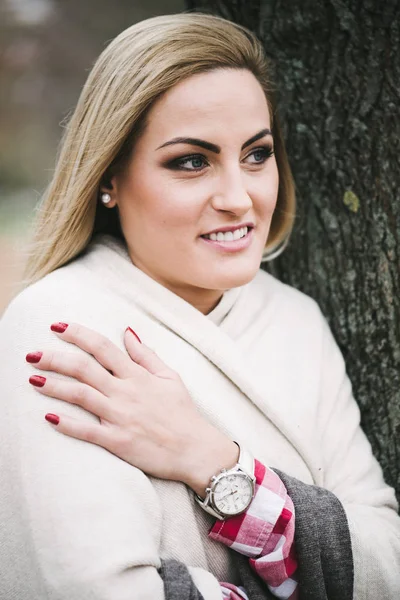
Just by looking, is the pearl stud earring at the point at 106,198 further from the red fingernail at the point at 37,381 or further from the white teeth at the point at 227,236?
the red fingernail at the point at 37,381

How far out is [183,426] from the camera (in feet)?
5.50

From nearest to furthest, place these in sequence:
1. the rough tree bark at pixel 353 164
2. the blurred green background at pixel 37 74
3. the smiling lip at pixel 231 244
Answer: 1. the smiling lip at pixel 231 244
2. the rough tree bark at pixel 353 164
3. the blurred green background at pixel 37 74

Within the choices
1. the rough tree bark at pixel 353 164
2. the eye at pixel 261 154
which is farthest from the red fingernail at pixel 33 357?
the rough tree bark at pixel 353 164

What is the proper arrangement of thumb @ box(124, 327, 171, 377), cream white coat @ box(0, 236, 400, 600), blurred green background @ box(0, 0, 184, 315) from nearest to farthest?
cream white coat @ box(0, 236, 400, 600), thumb @ box(124, 327, 171, 377), blurred green background @ box(0, 0, 184, 315)

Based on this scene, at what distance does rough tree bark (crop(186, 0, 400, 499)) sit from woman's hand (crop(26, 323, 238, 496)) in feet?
2.46

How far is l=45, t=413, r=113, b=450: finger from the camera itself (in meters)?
1.57

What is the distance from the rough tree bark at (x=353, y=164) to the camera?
218 centimetres

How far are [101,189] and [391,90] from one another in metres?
0.95

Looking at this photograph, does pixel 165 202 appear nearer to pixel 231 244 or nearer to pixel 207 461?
pixel 231 244

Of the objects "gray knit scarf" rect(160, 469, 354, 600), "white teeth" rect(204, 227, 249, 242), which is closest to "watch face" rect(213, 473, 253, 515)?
"gray knit scarf" rect(160, 469, 354, 600)

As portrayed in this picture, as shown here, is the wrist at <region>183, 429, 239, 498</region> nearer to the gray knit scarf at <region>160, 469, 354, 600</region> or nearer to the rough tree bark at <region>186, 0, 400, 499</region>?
the gray knit scarf at <region>160, 469, 354, 600</region>

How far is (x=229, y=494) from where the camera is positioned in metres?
1.66

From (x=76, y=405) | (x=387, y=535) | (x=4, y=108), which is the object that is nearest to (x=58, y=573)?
(x=76, y=405)

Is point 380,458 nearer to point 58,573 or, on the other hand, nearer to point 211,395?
point 211,395
